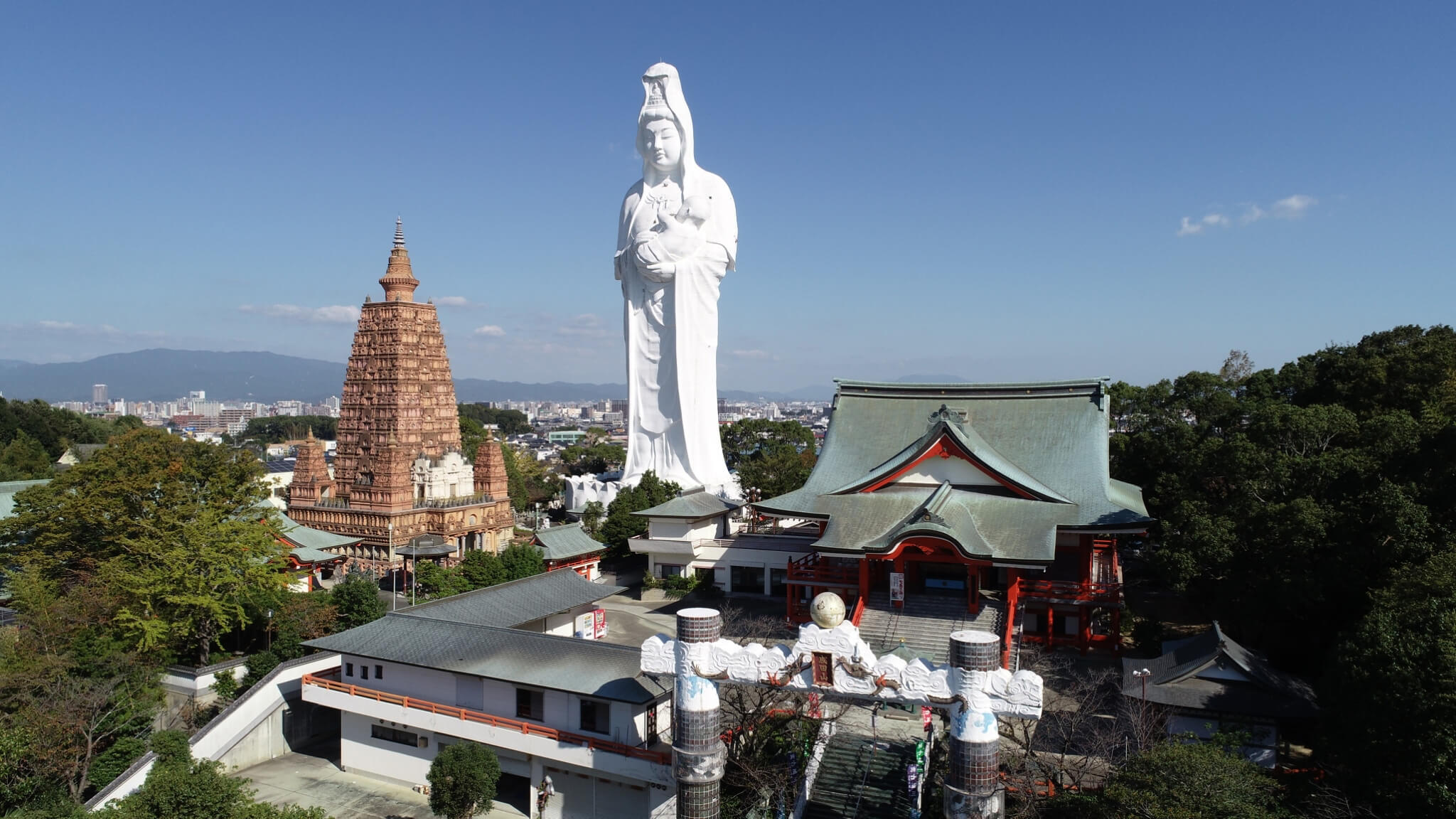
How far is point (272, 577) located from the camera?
969 inches

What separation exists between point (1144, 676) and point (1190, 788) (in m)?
5.26

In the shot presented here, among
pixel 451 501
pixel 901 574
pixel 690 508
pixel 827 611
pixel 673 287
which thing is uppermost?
pixel 673 287

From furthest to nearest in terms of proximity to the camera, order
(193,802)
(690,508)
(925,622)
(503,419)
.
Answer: (503,419) → (690,508) → (925,622) → (193,802)

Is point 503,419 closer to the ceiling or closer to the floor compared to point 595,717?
closer to the ceiling

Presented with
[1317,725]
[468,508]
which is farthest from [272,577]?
[1317,725]

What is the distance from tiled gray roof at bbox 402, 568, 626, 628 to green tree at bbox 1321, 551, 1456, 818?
1745 cm

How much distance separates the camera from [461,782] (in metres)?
17.2

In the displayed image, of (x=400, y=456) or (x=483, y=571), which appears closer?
(x=483, y=571)

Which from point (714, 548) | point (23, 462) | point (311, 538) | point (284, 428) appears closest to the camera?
point (714, 548)

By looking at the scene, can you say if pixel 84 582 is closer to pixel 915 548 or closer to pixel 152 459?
pixel 152 459

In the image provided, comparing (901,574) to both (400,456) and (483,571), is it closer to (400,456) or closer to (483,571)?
(483,571)

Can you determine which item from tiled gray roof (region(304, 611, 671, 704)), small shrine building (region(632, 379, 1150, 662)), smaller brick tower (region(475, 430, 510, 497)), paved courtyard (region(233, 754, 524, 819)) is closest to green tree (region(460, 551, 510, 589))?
tiled gray roof (region(304, 611, 671, 704))

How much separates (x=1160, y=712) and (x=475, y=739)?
14.0 m

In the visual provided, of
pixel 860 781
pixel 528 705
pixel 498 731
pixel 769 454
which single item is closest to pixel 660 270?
pixel 769 454
